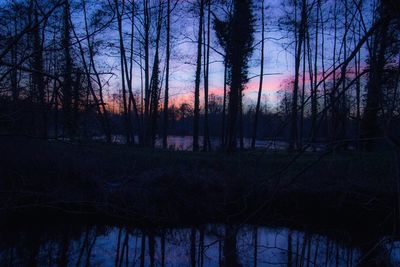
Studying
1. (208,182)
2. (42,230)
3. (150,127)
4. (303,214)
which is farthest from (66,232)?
(150,127)

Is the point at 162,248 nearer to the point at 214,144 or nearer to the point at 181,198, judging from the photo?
the point at 181,198

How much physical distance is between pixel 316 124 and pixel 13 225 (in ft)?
31.3

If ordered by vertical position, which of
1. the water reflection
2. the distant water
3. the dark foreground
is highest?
the distant water

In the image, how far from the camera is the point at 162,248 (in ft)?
27.6

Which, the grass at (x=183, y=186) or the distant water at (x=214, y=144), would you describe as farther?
the grass at (x=183, y=186)

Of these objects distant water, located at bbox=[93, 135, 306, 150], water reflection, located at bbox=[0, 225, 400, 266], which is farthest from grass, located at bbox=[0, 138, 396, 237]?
distant water, located at bbox=[93, 135, 306, 150]

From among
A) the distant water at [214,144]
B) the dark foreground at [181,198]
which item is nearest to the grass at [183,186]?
the dark foreground at [181,198]

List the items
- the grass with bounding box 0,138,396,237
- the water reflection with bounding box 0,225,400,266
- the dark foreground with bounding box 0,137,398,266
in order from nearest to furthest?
the water reflection with bounding box 0,225,400,266, the dark foreground with bounding box 0,137,398,266, the grass with bounding box 0,138,396,237

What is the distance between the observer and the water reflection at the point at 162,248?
7.41 m

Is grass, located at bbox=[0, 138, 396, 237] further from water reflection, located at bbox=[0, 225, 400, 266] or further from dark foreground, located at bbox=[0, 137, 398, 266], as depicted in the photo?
water reflection, located at bbox=[0, 225, 400, 266]

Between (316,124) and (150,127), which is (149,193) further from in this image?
(150,127)

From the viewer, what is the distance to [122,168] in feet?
37.3

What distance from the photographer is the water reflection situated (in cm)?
741

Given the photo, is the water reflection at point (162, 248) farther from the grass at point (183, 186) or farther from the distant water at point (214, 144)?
the distant water at point (214, 144)
